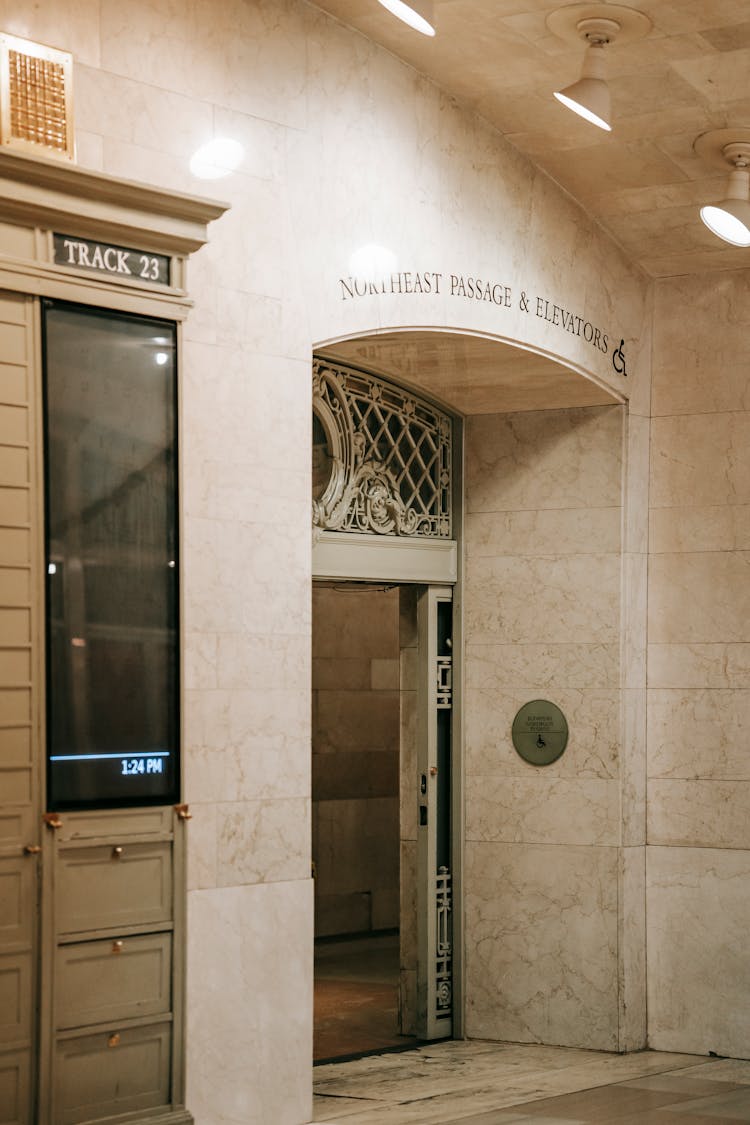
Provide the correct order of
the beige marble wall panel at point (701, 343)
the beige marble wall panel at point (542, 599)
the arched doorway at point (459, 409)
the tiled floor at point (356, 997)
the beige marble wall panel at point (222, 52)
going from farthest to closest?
the beige marble wall panel at point (701, 343) < the beige marble wall panel at point (542, 599) < the tiled floor at point (356, 997) < the arched doorway at point (459, 409) < the beige marble wall panel at point (222, 52)

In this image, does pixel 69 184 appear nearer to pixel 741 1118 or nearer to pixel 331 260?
pixel 331 260

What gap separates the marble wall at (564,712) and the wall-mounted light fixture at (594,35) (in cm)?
253

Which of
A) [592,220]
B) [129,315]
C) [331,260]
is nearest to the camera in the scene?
[129,315]

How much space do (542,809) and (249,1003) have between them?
285 cm

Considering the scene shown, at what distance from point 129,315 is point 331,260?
1455 millimetres

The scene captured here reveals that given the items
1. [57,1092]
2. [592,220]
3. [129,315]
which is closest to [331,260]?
[129,315]

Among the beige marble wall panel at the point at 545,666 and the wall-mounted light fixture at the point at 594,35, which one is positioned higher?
the wall-mounted light fixture at the point at 594,35

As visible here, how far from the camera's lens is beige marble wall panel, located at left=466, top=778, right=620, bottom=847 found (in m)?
8.34

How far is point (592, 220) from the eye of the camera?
8.31 meters

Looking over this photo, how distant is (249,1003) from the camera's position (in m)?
5.98

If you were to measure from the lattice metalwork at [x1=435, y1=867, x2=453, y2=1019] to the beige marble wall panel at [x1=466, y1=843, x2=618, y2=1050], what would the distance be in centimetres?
10

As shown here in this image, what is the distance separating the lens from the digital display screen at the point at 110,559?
5.09 meters

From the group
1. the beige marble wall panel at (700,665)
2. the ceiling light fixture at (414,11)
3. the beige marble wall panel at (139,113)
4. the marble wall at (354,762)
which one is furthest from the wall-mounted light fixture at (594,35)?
the marble wall at (354,762)

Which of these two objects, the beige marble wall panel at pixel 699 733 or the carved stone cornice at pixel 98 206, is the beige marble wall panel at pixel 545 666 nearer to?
the beige marble wall panel at pixel 699 733
